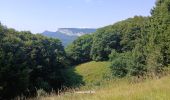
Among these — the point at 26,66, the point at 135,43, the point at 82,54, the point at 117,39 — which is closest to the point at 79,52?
the point at 82,54

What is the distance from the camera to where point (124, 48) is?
95938 millimetres

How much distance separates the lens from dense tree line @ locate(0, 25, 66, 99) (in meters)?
40.0

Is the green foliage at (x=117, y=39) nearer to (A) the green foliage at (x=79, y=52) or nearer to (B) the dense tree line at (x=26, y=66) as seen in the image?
(A) the green foliage at (x=79, y=52)

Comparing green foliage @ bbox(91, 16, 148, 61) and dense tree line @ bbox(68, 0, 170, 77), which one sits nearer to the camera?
dense tree line @ bbox(68, 0, 170, 77)

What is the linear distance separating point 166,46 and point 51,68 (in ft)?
132

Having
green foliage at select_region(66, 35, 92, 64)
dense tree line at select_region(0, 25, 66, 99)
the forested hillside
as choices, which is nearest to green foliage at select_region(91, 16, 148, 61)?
the forested hillside

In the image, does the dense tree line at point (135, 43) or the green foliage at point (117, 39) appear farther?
the green foliage at point (117, 39)

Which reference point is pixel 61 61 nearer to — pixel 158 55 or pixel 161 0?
pixel 161 0

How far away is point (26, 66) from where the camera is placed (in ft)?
155

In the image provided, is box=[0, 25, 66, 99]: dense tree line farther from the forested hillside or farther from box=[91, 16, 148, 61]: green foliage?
box=[91, 16, 148, 61]: green foliage

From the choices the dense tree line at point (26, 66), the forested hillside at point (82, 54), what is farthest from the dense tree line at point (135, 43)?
the dense tree line at point (26, 66)

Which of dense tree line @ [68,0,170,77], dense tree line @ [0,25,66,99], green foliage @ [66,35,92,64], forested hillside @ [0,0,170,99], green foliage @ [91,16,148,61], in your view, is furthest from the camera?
green foliage @ [66,35,92,64]

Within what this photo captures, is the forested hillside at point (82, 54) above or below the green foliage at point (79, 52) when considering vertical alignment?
above

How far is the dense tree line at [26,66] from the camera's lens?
40.0 meters
